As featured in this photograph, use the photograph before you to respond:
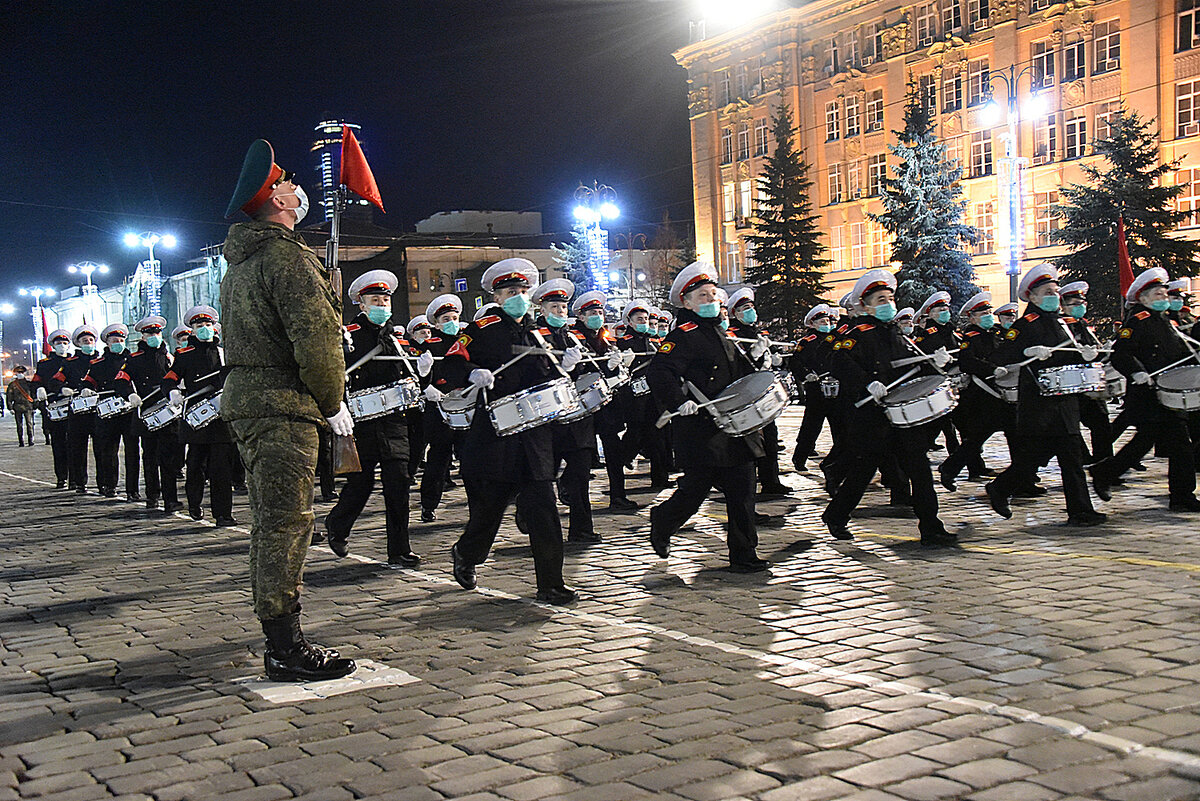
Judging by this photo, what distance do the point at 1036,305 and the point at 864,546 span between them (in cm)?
301

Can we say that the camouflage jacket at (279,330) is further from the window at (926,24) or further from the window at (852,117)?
the window at (852,117)

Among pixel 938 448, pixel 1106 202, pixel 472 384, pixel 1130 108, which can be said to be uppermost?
pixel 1130 108

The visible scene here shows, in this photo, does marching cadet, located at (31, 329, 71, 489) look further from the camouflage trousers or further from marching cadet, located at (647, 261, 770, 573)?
the camouflage trousers

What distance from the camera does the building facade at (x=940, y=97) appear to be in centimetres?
4869

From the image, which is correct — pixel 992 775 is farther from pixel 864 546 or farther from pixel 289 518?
pixel 864 546

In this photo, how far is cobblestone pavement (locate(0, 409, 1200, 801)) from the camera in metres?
4.42

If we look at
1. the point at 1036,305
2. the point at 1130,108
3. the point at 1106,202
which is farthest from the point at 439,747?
the point at 1130,108

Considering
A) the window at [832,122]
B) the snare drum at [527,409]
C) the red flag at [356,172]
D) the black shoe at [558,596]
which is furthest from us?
the window at [832,122]

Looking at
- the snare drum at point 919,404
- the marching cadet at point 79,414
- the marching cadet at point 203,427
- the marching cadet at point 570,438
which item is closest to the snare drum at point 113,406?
the marching cadet at point 79,414

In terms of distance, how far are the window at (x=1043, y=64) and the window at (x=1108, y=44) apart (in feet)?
8.01

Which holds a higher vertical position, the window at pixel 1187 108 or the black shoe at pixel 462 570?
the window at pixel 1187 108

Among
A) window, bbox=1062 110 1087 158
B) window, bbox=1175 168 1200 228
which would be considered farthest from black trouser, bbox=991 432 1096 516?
window, bbox=1062 110 1087 158

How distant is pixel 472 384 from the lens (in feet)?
27.2

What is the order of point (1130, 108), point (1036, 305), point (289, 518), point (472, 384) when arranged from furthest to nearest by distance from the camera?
point (1130, 108), point (1036, 305), point (472, 384), point (289, 518)
